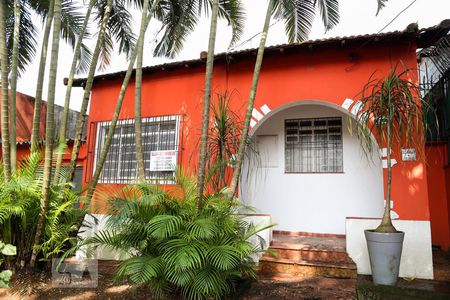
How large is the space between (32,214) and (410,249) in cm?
549

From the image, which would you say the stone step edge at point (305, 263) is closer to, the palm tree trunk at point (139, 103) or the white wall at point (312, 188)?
the white wall at point (312, 188)

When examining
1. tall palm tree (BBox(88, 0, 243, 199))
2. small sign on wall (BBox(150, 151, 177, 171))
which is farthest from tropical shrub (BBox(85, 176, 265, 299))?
tall palm tree (BBox(88, 0, 243, 199))

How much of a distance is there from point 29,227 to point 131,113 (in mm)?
2787

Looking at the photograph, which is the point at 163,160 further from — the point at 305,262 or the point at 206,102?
the point at 305,262

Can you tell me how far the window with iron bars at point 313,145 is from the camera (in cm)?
600

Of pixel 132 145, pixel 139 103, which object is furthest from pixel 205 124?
pixel 132 145

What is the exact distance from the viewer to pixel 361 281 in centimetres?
419

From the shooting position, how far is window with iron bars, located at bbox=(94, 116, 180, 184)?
5.92 meters

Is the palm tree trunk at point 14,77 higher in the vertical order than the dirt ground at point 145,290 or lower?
higher

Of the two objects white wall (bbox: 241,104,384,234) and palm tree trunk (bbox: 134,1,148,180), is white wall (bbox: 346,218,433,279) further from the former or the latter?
palm tree trunk (bbox: 134,1,148,180)

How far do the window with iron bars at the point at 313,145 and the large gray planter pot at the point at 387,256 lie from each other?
214cm

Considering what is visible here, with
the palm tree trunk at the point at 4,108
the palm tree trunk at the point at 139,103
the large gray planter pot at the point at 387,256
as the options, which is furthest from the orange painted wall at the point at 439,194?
the palm tree trunk at the point at 4,108

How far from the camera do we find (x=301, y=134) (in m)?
6.25

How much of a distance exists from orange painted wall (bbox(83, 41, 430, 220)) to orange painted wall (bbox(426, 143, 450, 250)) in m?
1.55
